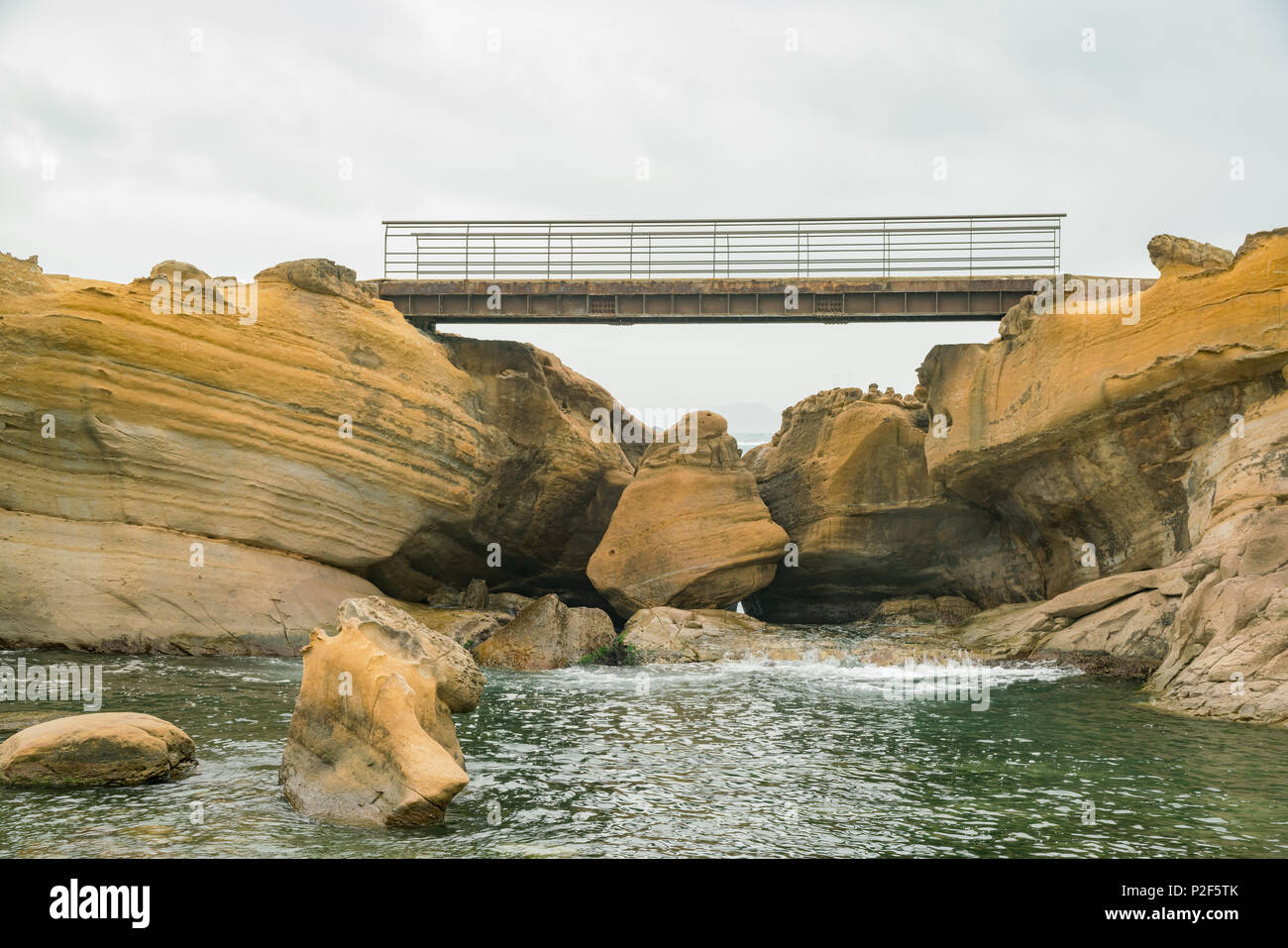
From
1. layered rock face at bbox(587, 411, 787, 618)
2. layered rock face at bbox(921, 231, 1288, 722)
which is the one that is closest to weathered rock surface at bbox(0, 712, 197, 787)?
layered rock face at bbox(921, 231, 1288, 722)

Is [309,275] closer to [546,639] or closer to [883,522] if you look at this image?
[546,639]

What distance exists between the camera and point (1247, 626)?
699 inches

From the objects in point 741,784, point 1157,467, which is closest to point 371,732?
point 741,784

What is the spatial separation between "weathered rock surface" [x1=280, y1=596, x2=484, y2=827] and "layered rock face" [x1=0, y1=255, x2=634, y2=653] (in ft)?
41.3

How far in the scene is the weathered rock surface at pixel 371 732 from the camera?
10562 mm

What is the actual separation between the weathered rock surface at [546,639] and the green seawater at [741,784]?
3.80 meters

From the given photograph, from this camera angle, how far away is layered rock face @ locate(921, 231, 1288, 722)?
18.2m

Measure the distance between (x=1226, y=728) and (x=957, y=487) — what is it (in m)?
14.4

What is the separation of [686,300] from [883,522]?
848 centimetres

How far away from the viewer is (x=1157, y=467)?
24391mm

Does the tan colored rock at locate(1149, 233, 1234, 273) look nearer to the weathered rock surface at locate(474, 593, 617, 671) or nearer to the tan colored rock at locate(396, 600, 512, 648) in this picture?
the weathered rock surface at locate(474, 593, 617, 671)

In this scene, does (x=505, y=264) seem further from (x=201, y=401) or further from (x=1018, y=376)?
(x=1018, y=376)

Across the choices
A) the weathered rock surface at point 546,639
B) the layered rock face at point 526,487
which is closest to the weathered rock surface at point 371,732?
the weathered rock surface at point 546,639

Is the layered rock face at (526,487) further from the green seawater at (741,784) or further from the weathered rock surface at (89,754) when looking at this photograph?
the weathered rock surface at (89,754)
